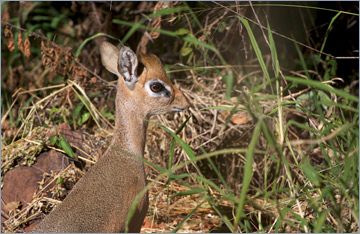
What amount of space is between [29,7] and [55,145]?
2.15 metres

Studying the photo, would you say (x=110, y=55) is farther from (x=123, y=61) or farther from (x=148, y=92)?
(x=148, y=92)

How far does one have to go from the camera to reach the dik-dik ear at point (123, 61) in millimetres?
3059

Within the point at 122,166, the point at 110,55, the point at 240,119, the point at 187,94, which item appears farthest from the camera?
the point at 187,94

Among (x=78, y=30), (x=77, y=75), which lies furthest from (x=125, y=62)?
(x=78, y=30)

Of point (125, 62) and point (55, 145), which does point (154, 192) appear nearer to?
point (55, 145)

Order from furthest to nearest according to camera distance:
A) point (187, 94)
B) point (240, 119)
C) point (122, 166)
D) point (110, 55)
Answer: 1. point (187, 94)
2. point (240, 119)
3. point (110, 55)
4. point (122, 166)

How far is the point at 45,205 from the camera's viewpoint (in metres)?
3.69

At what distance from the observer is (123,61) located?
3.11m

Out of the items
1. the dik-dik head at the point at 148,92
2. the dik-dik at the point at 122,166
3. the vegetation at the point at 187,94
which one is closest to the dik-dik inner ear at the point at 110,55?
the dik-dik at the point at 122,166

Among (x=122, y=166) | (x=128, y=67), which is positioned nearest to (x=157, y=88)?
(x=128, y=67)

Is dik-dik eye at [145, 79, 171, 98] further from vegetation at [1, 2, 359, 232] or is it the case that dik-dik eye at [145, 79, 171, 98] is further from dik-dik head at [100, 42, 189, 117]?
vegetation at [1, 2, 359, 232]

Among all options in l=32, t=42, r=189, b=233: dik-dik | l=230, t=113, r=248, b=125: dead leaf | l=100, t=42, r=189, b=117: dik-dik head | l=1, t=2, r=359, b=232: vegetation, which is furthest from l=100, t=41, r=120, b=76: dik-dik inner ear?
l=230, t=113, r=248, b=125: dead leaf

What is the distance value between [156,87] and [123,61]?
0.86ft

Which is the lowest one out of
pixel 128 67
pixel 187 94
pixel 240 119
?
pixel 240 119
